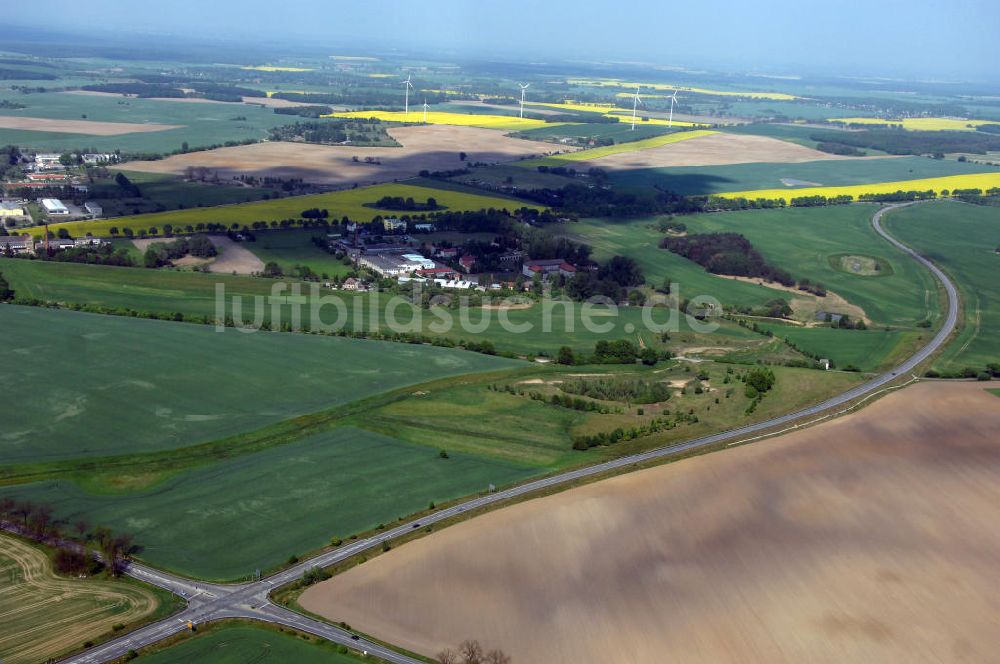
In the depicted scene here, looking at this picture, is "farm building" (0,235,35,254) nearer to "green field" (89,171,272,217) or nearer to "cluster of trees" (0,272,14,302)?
"cluster of trees" (0,272,14,302)

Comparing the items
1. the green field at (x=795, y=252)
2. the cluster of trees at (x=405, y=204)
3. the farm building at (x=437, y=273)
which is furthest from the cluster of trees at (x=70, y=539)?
the cluster of trees at (x=405, y=204)

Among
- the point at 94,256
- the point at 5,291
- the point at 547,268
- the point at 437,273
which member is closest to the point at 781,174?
the point at 547,268

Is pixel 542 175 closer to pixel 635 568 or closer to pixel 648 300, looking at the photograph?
pixel 648 300

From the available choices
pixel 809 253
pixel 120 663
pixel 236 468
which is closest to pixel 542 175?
pixel 809 253

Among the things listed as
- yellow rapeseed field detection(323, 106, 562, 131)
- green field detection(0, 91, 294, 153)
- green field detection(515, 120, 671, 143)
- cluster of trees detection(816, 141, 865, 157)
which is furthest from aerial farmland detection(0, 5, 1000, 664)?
yellow rapeseed field detection(323, 106, 562, 131)

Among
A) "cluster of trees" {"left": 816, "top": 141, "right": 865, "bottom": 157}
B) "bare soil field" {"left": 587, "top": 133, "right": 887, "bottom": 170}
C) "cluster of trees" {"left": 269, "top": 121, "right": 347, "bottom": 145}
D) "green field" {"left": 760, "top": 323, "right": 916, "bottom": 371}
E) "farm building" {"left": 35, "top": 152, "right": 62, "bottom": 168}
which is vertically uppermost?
"cluster of trees" {"left": 816, "top": 141, "right": 865, "bottom": 157}

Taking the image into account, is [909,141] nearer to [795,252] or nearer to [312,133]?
[795,252]
